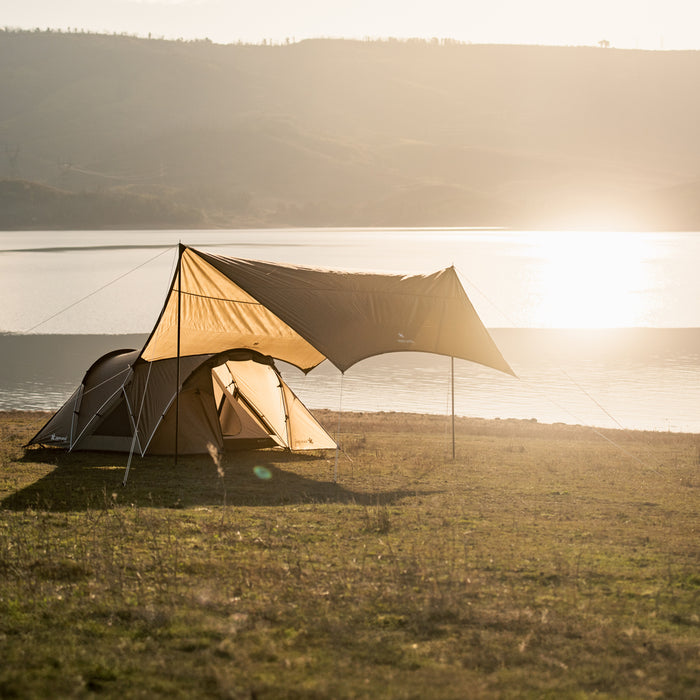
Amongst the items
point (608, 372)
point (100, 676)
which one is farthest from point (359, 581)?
point (608, 372)

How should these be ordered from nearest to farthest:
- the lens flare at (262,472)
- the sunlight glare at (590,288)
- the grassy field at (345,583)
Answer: the grassy field at (345,583)
the lens flare at (262,472)
the sunlight glare at (590,288)

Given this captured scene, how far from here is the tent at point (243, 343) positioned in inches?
592

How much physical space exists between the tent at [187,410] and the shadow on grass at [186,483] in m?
0.29

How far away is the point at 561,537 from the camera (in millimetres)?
10414

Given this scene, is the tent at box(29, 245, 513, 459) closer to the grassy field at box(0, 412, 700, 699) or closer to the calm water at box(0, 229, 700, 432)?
the grassy field at box(0, 412, 700, 699)

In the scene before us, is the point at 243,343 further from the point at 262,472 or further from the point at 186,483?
the point at 186,483

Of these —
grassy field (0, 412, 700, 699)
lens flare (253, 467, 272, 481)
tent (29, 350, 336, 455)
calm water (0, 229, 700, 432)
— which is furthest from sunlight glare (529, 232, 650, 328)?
grassy field (0, 412, 700, 699)

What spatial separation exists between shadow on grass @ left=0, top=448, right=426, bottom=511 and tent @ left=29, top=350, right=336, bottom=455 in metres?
0.29

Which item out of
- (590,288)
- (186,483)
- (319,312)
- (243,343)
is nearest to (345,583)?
(186,483)

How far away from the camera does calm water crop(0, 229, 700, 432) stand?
31.4m

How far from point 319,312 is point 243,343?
2351 mm

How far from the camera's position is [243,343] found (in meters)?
16.9

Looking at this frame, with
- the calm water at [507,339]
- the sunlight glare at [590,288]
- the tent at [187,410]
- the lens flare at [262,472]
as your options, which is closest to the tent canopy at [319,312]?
the tent at [187,410]

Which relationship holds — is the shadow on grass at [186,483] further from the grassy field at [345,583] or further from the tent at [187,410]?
the tent at [187,410]
